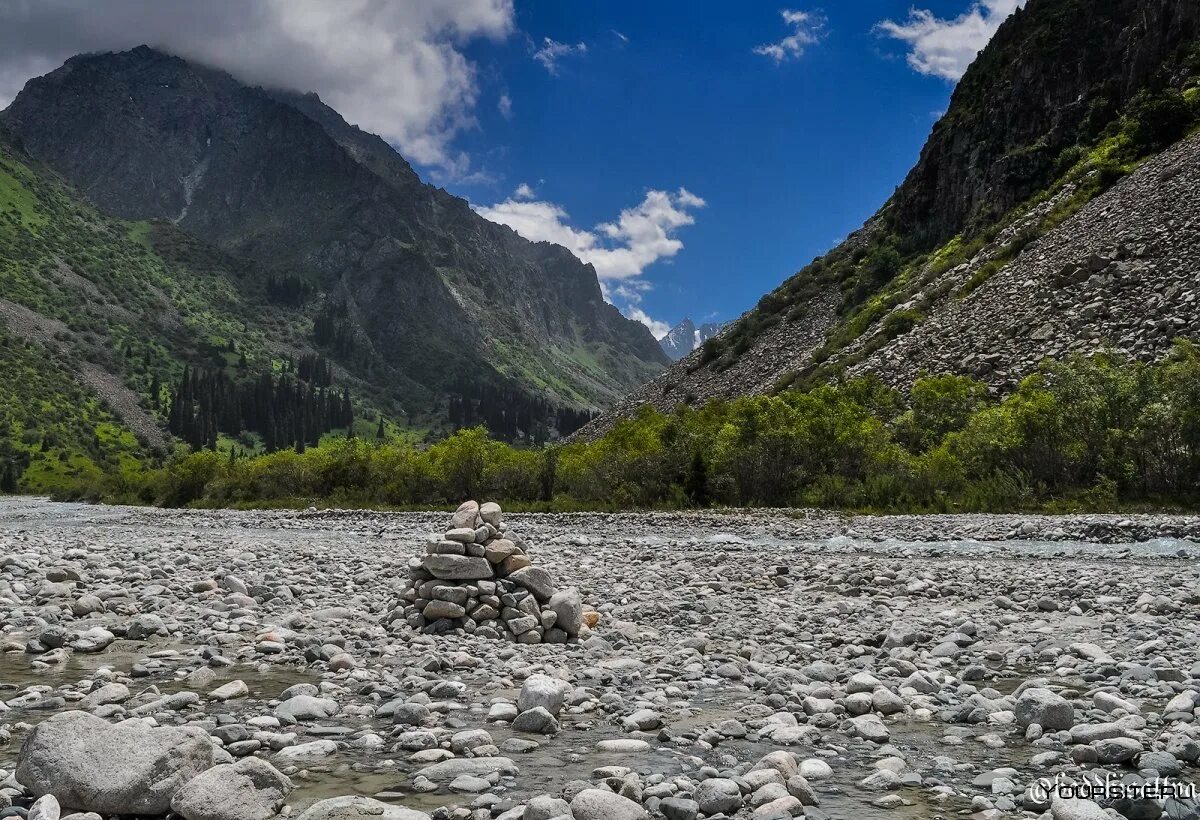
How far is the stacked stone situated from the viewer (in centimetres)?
1209

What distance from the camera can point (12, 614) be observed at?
12078 mm

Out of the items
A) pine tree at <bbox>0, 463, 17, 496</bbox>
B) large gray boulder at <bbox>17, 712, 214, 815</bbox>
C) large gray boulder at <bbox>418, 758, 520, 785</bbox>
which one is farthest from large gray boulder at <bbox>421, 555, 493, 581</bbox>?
pine tree at <bbox>0, 463, 17, 496</bbox>

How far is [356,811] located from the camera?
4742 millimetres

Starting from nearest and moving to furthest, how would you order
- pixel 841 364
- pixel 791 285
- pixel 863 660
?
1. pixel 863 660
2. pixel 841 364
3. pixel 791 285

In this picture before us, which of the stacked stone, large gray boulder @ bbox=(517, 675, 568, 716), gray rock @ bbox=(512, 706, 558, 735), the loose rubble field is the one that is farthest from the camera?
the stacked stone

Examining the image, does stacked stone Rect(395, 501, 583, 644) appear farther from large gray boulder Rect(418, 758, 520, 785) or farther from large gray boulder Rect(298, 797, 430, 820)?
large gray boulder Rect(298, 797, 430, 820)

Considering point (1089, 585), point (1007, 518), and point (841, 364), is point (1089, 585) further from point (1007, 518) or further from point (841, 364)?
point (841, 364)

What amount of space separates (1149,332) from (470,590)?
45.5 metres

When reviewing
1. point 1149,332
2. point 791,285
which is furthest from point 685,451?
point 791,285

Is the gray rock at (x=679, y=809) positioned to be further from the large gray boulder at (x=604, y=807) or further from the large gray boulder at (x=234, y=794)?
the large gray boulder at (x=234, y=794)

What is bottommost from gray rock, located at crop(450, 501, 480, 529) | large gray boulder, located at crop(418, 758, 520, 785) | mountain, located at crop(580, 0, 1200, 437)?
large gray boulder, located at crop(418, 758, 520, 785)

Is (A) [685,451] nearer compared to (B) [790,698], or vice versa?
(B) [790,698]

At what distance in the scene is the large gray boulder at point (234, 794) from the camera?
4805 mm

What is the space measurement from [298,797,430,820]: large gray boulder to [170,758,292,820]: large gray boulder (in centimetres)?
48
